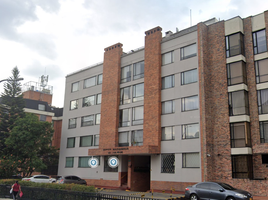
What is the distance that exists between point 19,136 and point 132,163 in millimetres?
15815

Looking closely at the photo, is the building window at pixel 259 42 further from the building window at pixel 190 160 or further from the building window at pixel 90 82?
the building window at pixel 90 82

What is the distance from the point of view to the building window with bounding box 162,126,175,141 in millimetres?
28870

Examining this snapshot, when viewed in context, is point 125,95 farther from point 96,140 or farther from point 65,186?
point 65,186

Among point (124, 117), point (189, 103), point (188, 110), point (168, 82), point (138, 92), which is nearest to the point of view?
point (188, 110)

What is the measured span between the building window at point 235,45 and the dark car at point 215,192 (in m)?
13.5

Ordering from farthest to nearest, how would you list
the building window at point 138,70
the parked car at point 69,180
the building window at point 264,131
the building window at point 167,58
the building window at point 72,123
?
the building window at point 72,123
the building window at point 138,70
the parked car at point 69,180
the building window at point 167,58
the building window at point 264,131

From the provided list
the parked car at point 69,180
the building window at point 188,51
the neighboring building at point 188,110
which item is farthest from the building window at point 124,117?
the building window at point 188,51

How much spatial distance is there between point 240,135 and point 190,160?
5132 mm

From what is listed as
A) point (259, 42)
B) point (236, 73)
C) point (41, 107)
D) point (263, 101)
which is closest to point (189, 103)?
point (236, 73)

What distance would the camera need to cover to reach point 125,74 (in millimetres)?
35562

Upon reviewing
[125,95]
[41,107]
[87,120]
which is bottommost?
[87,120]

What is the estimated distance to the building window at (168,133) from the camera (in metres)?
28.9

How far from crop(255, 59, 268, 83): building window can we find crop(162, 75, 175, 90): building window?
27.3 ft

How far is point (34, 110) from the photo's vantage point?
183ft
